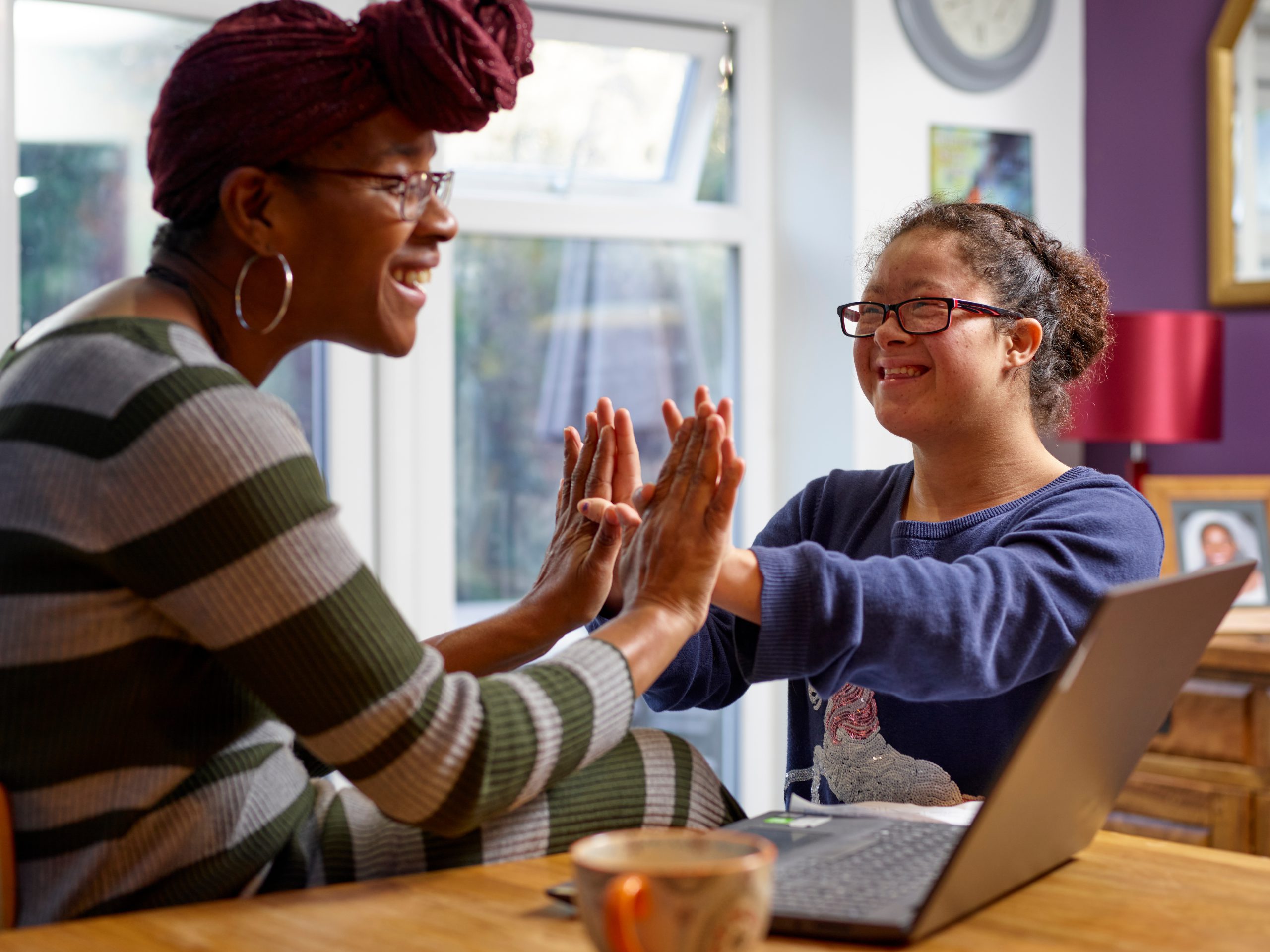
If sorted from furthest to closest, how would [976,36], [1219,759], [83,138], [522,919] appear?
[976,36] < [83,138] < [1219,759] < [522,919]

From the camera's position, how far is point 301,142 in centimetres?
107

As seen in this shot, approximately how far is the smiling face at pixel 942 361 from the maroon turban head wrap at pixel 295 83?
23.7 inches

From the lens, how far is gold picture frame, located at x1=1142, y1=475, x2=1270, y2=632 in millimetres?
2873

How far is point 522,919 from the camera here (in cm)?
82

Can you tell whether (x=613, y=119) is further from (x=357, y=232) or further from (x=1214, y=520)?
(x=357, y=232)

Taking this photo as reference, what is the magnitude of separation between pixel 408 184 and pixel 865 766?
76cm

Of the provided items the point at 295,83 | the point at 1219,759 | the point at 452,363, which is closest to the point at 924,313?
the point at 295,83

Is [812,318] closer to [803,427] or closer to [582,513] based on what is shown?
[803,427]

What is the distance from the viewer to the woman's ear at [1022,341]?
1.53 meters

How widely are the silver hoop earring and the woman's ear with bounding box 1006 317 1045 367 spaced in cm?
83

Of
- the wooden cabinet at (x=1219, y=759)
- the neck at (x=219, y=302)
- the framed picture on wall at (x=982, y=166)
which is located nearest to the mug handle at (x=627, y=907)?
the neck at (x=219, y=302)

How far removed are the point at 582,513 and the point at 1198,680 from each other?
1.67m

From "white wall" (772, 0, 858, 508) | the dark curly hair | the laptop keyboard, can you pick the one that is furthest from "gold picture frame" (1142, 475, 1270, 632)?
the laptop keyboard

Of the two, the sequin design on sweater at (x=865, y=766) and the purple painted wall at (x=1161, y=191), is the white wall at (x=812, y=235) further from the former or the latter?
the sequin design on sweater at (x=865, y=766)
